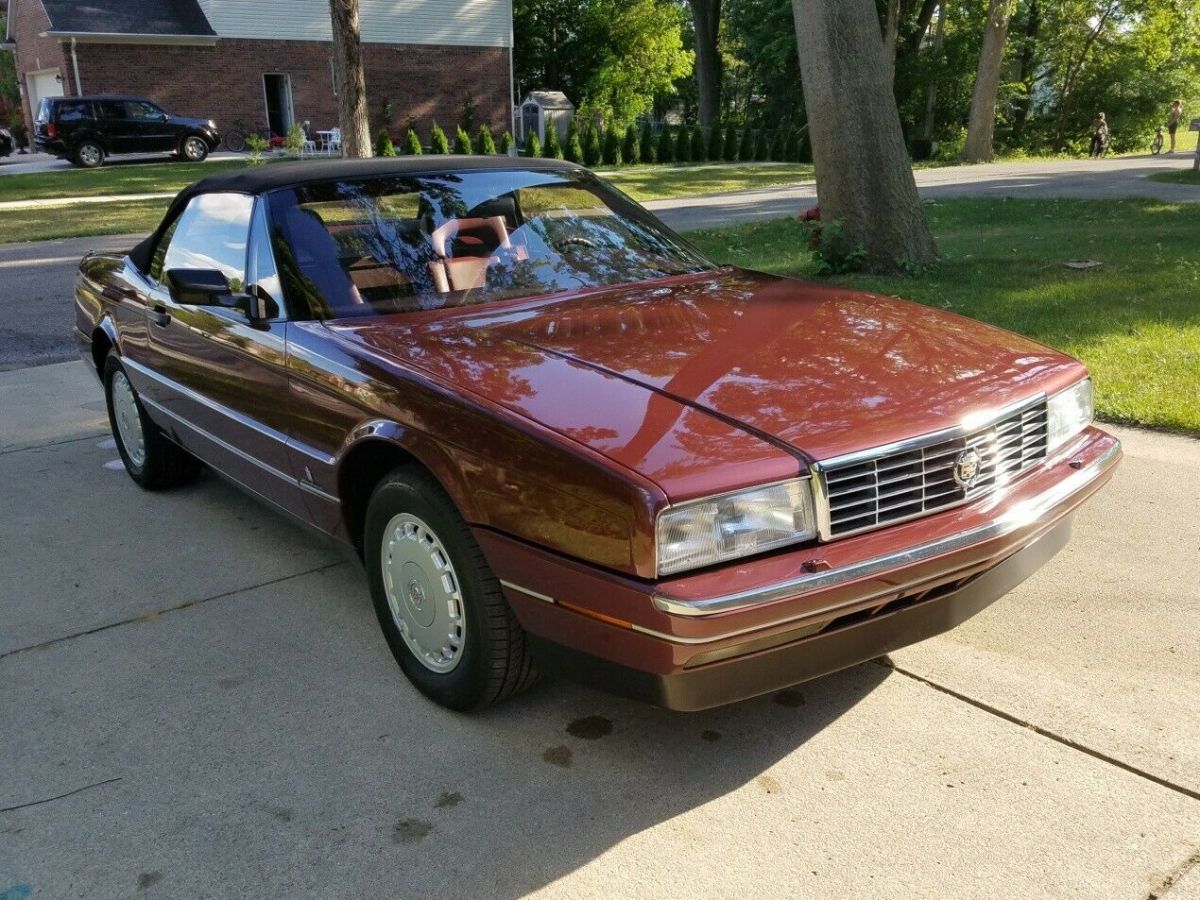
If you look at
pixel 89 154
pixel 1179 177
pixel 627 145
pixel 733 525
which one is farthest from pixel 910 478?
pixel 627 145

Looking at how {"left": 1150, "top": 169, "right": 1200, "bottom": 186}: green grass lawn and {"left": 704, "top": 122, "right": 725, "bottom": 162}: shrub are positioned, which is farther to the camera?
{"left": 704, "top": 122, "right": 725, "bottom": 162}: shrub

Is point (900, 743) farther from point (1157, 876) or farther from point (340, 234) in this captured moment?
point (340, 234)

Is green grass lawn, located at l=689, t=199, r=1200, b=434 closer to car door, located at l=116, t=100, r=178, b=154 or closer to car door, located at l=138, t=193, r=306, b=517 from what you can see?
car door, located at l=138, t=193, r=306, b=517

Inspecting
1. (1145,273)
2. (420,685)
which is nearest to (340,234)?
(420,685)

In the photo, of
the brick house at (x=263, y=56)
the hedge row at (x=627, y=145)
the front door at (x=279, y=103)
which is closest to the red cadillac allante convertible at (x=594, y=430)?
the hedge row at (x=627, y=145)

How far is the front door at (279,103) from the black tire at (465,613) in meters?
32.9

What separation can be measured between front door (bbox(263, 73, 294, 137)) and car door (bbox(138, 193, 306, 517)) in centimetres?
3101

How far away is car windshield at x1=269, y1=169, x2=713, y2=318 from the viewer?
3.71m

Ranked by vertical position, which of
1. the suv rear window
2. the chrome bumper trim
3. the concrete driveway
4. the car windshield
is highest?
the suv rear window

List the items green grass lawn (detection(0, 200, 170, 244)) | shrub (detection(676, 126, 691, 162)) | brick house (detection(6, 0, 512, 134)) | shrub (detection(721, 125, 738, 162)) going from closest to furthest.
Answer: green grass lawn (detection(0, 200, 170, 244)), brick house (detection(6, 0, 512, 134)), shrub (detection(676, 126, 691, 162)), shrub (detection(721, 125, 738, 162))

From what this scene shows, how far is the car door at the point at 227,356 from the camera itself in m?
3.68

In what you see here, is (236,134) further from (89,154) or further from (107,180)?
(107,180)

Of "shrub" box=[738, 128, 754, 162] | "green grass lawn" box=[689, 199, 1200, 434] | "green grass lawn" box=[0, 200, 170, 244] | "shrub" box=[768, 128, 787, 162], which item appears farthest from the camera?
"shrub" box=[768, 128, 787, 162]

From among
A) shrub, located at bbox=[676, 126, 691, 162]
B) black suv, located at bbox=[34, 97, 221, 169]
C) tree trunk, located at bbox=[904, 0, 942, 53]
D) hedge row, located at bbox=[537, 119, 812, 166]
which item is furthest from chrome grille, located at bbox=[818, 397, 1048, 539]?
tree trunk, located at bbox=[904, 0, 942, 53]
